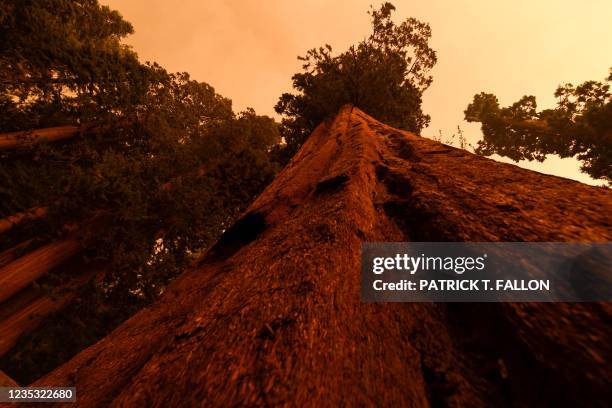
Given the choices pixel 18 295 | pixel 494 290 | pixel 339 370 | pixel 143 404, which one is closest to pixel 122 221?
pixel 18 295

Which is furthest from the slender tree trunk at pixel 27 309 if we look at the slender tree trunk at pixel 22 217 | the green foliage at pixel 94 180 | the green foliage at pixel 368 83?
the green foliage at pixel 368 83

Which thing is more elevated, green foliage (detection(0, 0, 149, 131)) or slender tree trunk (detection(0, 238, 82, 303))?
green foliage (detection(0, 0, 149, 131))

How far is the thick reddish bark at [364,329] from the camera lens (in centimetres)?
132

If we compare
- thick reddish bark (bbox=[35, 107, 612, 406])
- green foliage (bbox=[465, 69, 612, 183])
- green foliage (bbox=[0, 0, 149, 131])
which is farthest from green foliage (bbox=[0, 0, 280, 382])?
green foliage (bbox=[465, 69, 612, 183])

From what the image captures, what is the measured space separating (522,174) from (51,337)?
32.1 ft

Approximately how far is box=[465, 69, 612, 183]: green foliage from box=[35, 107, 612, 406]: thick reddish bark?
11.9 meters

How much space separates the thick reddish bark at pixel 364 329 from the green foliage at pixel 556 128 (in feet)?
39.1

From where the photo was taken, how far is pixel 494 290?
5.62 ft

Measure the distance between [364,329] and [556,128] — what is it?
15.0 metres

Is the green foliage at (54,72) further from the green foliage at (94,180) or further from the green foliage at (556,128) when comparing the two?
the green foliage at (556,128)

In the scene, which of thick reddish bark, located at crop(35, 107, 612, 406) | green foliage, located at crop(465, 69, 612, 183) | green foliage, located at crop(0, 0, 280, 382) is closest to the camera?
thick reddish bark, located at crop(35, 107, 612, 406)

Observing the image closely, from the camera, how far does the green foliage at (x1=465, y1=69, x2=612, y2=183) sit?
10688mm

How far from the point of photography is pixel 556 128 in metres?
12.0

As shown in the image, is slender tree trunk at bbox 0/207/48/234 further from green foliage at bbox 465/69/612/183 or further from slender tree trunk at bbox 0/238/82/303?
green foliage at bbox 465/69/612/183
